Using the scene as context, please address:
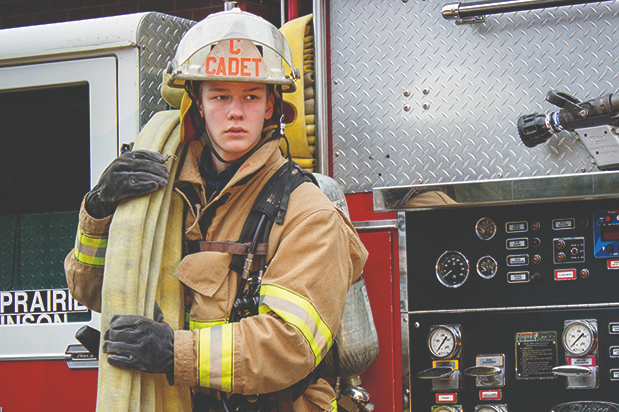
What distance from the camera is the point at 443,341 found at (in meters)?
2.72

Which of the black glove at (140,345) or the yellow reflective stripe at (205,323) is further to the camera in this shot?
the yellow reflective stripe at (205,323)

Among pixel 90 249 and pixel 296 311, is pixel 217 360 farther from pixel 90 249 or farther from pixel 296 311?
pixel 90 249

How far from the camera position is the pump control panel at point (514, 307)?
8.58 feet

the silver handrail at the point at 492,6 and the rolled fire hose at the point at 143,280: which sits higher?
the silver handrail at the point at 492,6

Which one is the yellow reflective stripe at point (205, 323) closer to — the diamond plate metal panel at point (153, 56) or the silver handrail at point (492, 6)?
the diamond plate metal panel at point (153, 56)

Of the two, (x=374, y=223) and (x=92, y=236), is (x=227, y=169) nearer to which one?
(x=92, y=236)

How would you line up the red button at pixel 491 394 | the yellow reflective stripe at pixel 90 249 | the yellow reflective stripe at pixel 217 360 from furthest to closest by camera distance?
the red button at pixel 491 394, the yellow reflective stripe at pixel 90 249, the yellow reflective stripe at pixel 217 360

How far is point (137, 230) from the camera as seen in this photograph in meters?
2.01

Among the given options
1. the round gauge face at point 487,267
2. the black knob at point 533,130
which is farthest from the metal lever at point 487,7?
the round gauge face at point 487,267

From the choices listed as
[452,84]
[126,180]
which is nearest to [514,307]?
[452,84]

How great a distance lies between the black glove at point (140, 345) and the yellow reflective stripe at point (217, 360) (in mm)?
87

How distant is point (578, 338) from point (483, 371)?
1.29ft

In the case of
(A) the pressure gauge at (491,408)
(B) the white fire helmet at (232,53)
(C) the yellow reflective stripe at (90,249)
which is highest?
(B) the white fire helmet at (232,53)

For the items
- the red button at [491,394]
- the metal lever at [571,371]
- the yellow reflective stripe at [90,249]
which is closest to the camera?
the yellow reflective stripe at [90,249]
